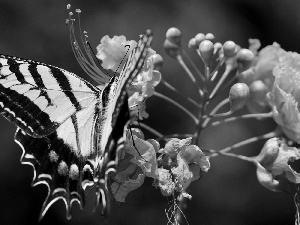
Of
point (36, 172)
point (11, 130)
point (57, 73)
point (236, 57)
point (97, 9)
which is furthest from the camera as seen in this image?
point (97, 9)

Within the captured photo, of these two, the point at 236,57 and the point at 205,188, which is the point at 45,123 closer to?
the point at 236,57

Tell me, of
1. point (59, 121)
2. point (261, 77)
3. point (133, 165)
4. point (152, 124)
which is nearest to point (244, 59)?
point (261, 77)

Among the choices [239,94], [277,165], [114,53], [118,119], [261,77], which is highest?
[114,53]

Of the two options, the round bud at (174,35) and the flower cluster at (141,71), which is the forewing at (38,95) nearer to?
the flower cluster at (141,71)

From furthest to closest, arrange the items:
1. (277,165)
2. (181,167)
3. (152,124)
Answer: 1. (152,124)
2. (277,165)
3. (181,167)

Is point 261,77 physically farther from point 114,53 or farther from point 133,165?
point 133,165

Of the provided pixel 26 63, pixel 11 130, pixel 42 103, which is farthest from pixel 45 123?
pixel 11 130

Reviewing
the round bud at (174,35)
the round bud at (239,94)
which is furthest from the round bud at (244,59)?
the round bud at (174,35)
